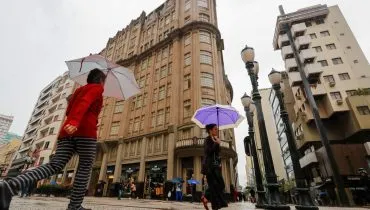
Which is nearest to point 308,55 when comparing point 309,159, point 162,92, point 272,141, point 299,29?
point 299,29

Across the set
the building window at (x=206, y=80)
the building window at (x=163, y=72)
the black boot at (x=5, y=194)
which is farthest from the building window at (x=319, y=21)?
the black boot at (x=5, y=194)

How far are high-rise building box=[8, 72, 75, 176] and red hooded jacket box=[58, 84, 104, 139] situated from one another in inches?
1608

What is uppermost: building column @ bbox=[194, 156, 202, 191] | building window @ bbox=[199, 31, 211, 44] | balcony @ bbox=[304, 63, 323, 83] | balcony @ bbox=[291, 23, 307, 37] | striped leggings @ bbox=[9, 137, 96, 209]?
balcony @ bbox=[291, 23, 307, 37]

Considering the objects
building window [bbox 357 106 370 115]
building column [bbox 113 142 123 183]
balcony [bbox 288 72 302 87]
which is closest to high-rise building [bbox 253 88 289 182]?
balcony [bbox 288 72 302 87]

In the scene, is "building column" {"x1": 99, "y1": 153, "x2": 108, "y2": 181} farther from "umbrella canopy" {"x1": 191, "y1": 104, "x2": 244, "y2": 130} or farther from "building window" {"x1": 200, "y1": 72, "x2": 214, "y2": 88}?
"umbrella canopy" {"x1": 191, "y1": 104, "x2": 244, "y2": 130}

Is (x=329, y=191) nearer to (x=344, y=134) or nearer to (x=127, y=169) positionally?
(x=344, y=134)

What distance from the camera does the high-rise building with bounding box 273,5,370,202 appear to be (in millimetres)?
24469

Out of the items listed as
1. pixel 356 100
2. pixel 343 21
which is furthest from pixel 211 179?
pixel 343 21

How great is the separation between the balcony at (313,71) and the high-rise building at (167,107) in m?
12.9

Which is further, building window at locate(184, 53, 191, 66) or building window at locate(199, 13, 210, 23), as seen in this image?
building window at locate(199, 13, 210, 23)

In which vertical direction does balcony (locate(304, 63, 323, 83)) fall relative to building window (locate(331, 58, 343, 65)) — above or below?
below

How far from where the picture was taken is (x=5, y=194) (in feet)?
6.11

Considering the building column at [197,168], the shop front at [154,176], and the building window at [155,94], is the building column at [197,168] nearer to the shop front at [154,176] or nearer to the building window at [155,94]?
the shop front at [154,176]

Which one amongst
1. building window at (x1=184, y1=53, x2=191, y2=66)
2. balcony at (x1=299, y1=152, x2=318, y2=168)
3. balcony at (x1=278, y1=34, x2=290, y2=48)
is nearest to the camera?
building window at (x1=184, y1=53, x2=191, y2=66)
